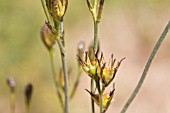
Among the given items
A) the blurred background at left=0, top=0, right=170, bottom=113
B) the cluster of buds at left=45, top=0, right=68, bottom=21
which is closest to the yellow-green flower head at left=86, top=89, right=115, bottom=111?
the cluster of buds at left=45, top=0, right=68, bottom=21

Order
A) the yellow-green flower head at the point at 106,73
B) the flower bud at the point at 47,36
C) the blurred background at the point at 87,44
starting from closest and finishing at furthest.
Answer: the yellow-green flower head at the point at 106,73 → the flower bud at the point at 47,36 → the blurred background at the point at 87,44

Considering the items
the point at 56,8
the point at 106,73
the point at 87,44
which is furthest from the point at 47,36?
the point at 87,44

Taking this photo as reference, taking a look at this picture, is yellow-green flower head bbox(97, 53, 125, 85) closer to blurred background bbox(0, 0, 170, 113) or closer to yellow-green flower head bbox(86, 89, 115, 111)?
yellow-green flower head bbox(86, 89, 115, 111)

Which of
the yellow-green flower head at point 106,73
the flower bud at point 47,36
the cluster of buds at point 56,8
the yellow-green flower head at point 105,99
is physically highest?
the cluster of buds at point 56,8

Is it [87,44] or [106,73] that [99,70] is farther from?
[87,44]

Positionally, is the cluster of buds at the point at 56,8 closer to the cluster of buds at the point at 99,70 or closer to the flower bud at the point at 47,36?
the cluster of buds at the point at 99,70

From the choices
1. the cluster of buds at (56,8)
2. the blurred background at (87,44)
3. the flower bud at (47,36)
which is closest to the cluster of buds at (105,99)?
the cluster of buds at (56,8)

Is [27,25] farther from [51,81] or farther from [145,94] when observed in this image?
[145,94]

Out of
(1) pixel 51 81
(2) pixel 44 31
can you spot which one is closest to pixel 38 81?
(1) pixel 51 81

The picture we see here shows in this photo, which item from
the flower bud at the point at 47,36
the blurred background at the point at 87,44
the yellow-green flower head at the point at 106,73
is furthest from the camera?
the blurred background at the point at 87,44
